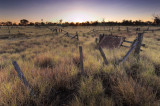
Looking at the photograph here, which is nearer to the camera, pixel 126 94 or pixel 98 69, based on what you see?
pixel 126 94

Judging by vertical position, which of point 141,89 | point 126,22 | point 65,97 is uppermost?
point 126,22

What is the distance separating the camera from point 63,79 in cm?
267

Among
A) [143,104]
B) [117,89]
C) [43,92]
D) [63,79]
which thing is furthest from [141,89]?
[43,92]

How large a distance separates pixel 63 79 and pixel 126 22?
100229 mm

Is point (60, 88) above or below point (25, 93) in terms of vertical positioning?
below

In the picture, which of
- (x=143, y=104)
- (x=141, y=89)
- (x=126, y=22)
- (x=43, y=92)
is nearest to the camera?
(x=143, y=104)

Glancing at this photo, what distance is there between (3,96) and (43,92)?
823 mm

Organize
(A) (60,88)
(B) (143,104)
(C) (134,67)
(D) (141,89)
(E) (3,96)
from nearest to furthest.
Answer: (B) (143,104) → (E) (3,96) → (D) (141,89) → (A) (60,88) → (C) (134,67)

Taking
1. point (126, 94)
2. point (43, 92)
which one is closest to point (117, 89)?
point (126, 94)

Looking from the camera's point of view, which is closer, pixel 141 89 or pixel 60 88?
pixel 141 89

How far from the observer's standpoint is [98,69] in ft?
10.7

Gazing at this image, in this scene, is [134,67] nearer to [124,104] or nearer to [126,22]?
[124,104]

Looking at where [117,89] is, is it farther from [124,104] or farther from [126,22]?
[126,22]

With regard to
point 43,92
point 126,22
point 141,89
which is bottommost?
point 43,92
